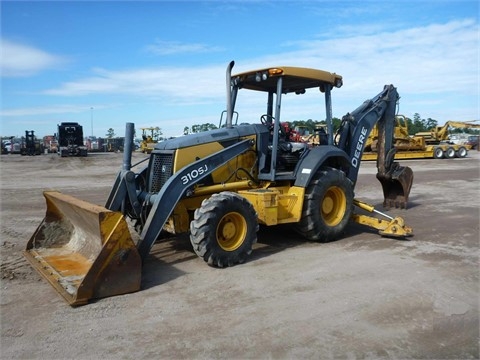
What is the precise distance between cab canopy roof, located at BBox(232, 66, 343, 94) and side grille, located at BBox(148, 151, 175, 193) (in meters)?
1.97

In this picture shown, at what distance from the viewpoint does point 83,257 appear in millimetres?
5637

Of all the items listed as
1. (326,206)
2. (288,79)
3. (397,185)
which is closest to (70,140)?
(397,185)

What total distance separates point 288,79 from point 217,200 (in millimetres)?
2685

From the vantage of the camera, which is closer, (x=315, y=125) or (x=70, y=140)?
(x=315, y=125)

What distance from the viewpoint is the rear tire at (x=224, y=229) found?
5402 mm

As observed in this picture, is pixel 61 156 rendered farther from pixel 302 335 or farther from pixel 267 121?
pixel 302 335

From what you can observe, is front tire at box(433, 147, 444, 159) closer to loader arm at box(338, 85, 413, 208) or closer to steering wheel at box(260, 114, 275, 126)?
loader arm at box(338, 85, 413, 208)

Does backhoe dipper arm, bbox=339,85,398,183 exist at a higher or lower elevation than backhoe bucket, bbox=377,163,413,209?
higher

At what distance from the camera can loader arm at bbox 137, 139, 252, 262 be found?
527cm

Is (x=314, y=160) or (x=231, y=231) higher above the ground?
(x=314, y=160)

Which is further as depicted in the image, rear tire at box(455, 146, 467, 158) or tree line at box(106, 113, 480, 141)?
rear tire at box(455, 146, 467, 158)

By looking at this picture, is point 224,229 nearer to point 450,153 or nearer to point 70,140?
point 450,153

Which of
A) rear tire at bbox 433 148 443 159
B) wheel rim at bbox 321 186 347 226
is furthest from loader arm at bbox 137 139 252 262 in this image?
rear tire at bbox 433 148 443 159

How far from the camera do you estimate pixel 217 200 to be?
5.54 m
